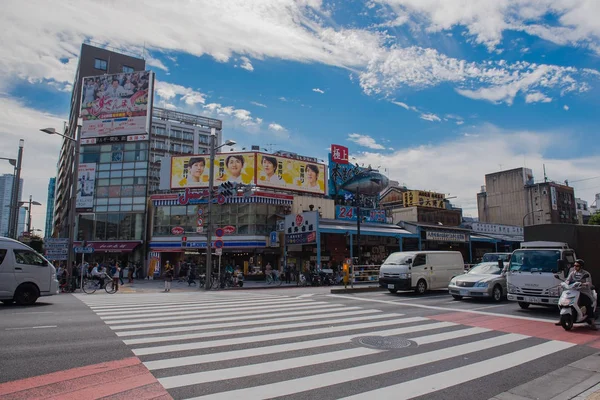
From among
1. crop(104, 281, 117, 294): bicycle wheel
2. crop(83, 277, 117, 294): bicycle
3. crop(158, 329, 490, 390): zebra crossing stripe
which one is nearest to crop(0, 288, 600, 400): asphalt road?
crop(158, 329, 490, 390): zebra crossing stripe

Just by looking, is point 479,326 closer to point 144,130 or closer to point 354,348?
point 354,348

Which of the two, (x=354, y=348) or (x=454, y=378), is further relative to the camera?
(x=354, y=348)

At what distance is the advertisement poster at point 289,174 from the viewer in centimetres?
3888

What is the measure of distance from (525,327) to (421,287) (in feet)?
27.4

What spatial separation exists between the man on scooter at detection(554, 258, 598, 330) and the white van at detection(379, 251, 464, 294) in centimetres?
808

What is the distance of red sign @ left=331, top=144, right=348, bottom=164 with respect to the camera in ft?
147

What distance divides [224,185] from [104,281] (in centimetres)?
858

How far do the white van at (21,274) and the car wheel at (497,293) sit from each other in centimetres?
1651

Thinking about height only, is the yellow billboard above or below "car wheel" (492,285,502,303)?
above

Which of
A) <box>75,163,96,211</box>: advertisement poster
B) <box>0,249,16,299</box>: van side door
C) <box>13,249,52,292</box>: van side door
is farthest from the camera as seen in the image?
<box>75,163,96,211</box>: advertisement poster

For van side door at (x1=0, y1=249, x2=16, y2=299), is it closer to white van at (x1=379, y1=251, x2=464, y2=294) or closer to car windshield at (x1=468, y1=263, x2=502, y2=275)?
→ white van at (x1=379, y1=251, x2=464, y2=294)

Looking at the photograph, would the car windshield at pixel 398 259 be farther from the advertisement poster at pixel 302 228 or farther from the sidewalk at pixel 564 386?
the sidewalk at pixel 564 386

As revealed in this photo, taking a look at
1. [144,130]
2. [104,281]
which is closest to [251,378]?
[104,281]

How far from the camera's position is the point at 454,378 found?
5.79 metres
